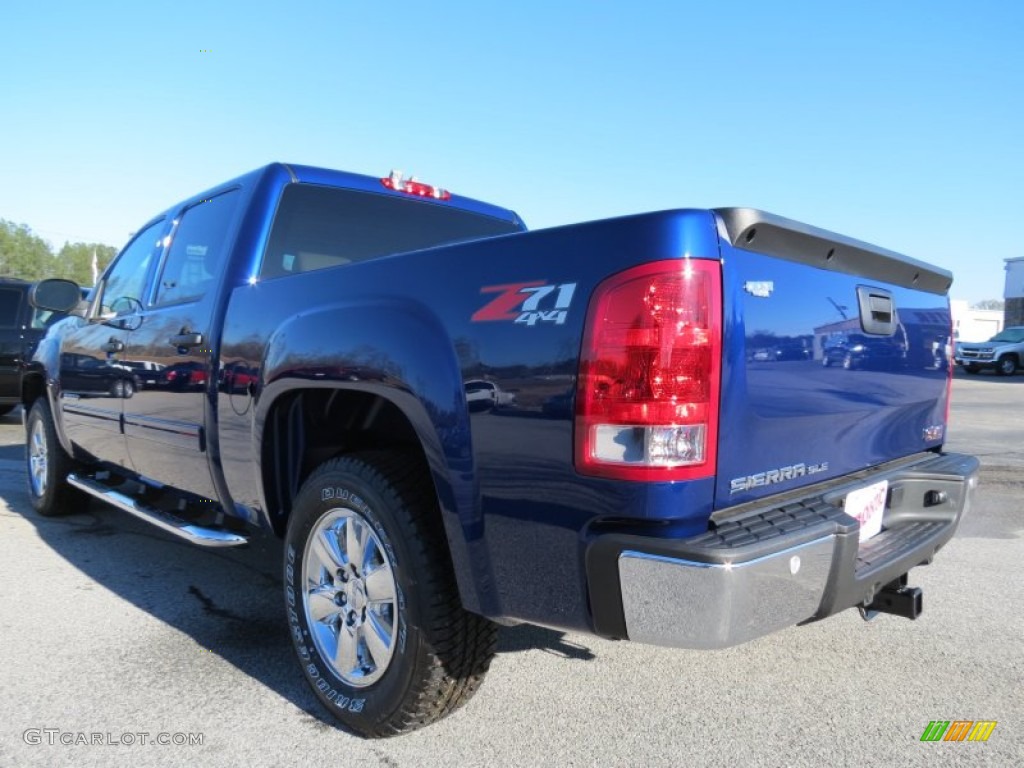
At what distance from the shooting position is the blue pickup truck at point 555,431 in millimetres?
1885

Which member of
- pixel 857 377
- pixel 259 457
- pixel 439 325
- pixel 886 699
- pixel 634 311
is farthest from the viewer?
pixel 259 457

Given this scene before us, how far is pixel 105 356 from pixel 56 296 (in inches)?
42.5

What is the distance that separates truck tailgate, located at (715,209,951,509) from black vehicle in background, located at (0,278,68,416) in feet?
35.1

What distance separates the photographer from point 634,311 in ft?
6.15

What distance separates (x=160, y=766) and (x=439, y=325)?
1.60 metres

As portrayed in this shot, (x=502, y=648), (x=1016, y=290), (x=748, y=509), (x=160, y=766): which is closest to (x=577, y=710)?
(x=502, y=648)

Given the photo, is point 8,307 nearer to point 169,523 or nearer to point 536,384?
point 169,523

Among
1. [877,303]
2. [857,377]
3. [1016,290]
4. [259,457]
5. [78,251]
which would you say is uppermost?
[78,251]

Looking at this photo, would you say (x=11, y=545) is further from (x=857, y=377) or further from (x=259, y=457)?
(x=857, y=377)

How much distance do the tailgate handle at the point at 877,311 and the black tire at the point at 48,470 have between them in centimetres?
494

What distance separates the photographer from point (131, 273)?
15.3 ft

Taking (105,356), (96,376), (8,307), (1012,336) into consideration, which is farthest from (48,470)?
(1012,336)

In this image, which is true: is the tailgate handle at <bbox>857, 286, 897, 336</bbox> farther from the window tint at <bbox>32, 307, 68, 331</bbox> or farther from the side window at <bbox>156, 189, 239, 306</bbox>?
the window tint at <bbox>32, 307, 68, 331</bbox>

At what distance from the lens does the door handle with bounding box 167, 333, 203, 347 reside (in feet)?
11.0
